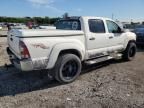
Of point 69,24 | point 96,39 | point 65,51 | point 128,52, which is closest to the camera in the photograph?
point 65,51

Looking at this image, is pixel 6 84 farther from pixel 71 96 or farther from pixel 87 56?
pixel 87 56

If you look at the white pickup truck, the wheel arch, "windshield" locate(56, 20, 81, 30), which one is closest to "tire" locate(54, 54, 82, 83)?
the white pickup truck

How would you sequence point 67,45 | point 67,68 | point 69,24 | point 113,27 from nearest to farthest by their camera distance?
point 67,45 → point 67,68 → point 69,24 → point 113,27

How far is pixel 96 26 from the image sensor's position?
736cm

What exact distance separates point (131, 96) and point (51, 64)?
2.17 meters

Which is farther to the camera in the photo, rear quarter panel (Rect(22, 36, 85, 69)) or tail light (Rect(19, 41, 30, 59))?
rear quarter panel (Rect(22, 36, 85, 69))

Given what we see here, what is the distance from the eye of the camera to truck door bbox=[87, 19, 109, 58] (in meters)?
6.96

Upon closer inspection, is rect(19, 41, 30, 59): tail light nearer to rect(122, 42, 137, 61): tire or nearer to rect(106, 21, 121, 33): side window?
rect(106, 21, 121, 33): side window

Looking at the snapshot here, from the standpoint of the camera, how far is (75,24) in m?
7.00

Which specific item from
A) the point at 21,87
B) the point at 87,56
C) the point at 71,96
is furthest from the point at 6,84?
the point at 87,56

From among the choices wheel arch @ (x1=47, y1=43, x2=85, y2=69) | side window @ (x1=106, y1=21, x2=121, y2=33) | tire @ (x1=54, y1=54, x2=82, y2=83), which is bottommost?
tire @ (x1=54, y1=54, x2=82, y2=83)

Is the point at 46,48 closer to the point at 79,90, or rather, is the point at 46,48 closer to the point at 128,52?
the point at 79,90

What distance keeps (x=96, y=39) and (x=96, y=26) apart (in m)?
0.49

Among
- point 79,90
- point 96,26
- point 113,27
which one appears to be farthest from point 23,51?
point 113,27
